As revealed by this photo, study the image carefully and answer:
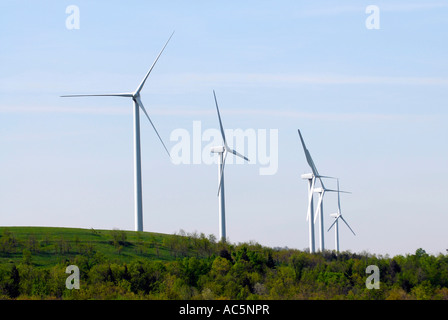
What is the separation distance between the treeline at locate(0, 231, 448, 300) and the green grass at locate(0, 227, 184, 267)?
1.31m

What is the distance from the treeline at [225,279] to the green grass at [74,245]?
1311mm

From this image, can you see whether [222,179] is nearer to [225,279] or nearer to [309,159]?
[309,159]

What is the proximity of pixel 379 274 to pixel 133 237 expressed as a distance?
42400 mm

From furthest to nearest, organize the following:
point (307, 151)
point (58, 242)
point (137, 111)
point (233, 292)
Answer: point (307, 151)
point (58, 242)
point (137, 111)
point (233, 292)

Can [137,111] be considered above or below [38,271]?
above

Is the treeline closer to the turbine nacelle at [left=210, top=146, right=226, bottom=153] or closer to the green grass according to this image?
the green grass

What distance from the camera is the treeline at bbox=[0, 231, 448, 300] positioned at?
86438mm

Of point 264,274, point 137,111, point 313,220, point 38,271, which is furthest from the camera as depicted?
point 313,220

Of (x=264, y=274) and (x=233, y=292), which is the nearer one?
(x=233, y=292)

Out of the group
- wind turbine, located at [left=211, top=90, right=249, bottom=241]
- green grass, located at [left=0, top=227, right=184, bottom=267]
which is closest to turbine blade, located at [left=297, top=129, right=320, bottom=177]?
wind turbine, located at [left=211, top=90, right=249, bottom=241]

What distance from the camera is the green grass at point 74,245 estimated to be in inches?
4557
